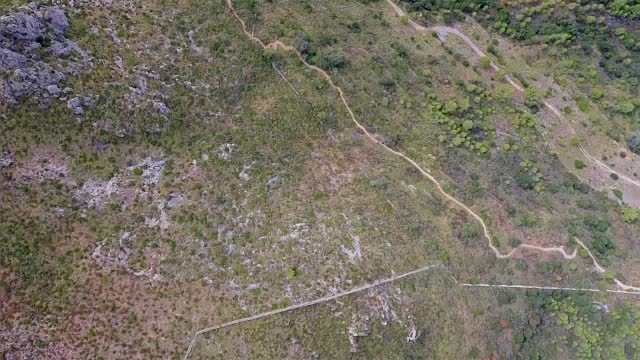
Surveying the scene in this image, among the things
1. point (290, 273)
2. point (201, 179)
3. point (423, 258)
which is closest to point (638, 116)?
point (423, 258)

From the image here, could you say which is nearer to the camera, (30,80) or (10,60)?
(10,60)

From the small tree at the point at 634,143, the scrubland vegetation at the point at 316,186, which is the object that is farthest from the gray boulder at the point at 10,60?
the small tree at the point at 634,143

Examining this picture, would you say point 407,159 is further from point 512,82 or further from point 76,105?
point 76,105

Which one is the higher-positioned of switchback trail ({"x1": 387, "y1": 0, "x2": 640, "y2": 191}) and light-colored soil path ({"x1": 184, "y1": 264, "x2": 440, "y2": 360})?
switchback trail ({"x1": 387, "y1": 0, "x2": 640, "y2": 191})

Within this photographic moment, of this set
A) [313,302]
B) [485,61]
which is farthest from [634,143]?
[313,302]

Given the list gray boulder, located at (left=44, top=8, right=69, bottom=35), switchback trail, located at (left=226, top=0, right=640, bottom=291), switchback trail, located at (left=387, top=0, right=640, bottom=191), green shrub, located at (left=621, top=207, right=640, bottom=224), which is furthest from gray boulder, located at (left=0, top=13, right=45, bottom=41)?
green shrub, located at (left=621, top=207, right=640, bottom=224)

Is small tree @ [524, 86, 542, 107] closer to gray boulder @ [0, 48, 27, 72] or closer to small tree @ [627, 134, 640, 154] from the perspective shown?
small tree @ [627, 134, 640, 154]

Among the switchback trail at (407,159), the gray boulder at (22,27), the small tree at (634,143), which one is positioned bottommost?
the switchback trail at (407,159)

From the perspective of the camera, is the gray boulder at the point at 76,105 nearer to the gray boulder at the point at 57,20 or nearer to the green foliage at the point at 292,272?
the gray boulder at the point at 57,20
